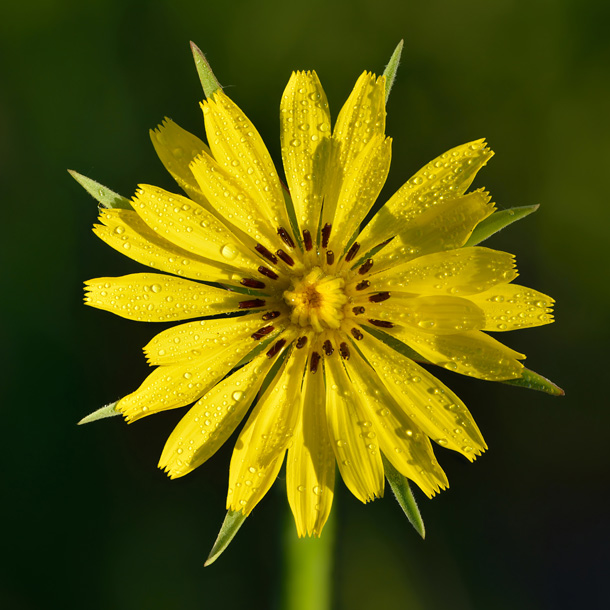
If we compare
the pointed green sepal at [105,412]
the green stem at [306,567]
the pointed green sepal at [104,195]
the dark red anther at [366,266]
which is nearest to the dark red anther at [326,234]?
the dark red anther at [366,266]

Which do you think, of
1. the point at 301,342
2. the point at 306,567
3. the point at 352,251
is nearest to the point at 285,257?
the point at 352,251

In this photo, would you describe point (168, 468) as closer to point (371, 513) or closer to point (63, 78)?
point (371, 513)

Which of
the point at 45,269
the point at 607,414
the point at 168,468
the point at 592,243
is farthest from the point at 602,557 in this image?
the point at 45,269

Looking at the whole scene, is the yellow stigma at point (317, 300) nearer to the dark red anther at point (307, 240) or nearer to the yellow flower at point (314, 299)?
the yellow flower at point (314, 299)

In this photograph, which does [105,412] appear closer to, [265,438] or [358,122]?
[265,438]

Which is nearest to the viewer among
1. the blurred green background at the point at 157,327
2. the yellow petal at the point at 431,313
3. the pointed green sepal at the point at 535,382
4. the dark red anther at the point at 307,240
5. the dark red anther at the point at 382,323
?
the pointed green sepal at the point at 535,382
